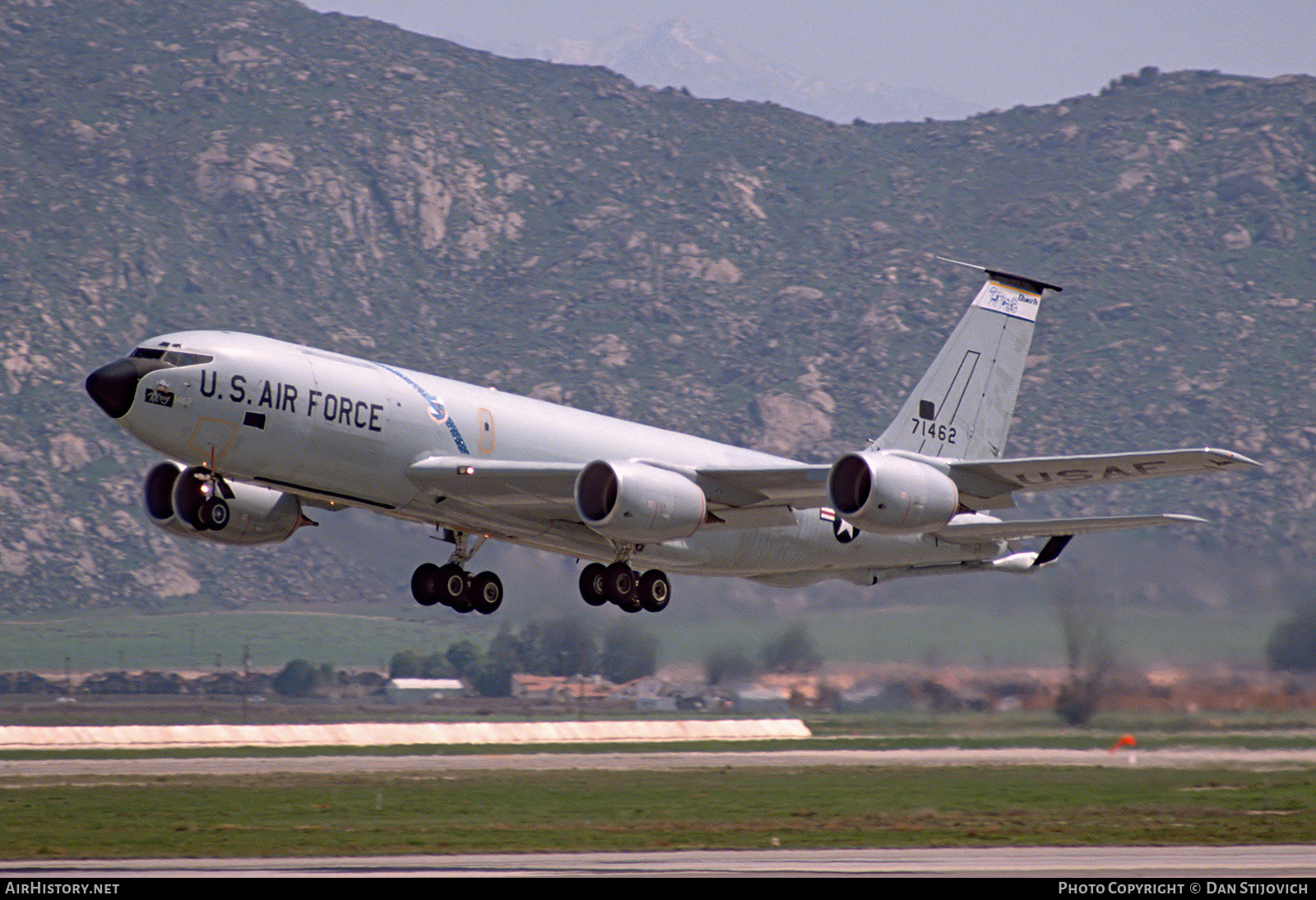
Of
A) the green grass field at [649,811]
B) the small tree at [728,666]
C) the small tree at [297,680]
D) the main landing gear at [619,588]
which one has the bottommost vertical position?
the small tree at [297,680]

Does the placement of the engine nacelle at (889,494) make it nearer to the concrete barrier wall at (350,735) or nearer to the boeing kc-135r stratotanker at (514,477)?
the boeing kc-135r stratotanker at (514,477)

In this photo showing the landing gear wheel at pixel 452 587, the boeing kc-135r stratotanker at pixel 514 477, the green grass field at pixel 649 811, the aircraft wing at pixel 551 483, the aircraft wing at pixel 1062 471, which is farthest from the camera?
the landing gear wheel at pixel 452 587

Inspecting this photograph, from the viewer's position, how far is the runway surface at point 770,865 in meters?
34.4

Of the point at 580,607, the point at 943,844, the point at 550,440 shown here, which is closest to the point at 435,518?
the point at 550,440

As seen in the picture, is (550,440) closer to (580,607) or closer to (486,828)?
(486,828)

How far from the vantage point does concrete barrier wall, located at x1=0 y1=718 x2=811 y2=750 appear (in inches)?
3371

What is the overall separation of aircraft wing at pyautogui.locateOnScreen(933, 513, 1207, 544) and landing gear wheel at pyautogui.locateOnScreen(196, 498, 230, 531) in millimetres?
17471

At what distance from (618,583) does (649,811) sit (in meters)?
10.0

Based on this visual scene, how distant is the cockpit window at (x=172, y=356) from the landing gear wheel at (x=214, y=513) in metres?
3.99

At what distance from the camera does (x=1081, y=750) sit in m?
61.9

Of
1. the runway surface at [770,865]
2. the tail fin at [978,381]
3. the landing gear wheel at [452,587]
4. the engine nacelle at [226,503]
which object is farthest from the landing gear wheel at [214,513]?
the tail fin at [978,381]

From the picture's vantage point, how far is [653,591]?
45281mm

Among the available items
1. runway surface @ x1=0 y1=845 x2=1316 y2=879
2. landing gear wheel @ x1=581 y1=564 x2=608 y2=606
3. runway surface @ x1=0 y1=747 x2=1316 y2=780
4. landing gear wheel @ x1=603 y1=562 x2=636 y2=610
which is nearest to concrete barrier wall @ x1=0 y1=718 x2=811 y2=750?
runway surface @ x1=0 y1=747 x2=1316 y2=780

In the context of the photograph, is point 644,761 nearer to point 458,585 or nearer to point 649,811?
point 649,811
